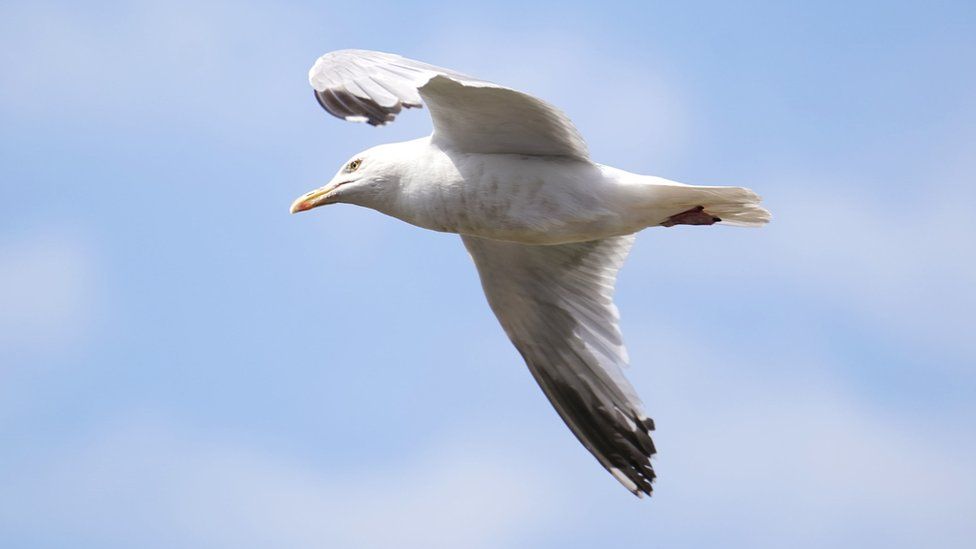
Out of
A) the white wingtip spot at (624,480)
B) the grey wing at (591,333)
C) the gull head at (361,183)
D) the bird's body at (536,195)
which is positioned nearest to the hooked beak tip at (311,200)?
the gull head at (361,183)

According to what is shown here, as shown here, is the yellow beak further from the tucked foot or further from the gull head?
the tucked foot

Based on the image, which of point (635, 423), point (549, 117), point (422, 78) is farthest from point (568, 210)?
point (635, 423)

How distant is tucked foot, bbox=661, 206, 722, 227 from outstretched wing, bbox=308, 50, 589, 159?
62 cm

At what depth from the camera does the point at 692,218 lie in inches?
367

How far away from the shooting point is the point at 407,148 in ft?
30.8

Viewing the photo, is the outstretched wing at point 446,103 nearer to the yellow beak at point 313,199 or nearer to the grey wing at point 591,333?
the yellow beak at point 313,199

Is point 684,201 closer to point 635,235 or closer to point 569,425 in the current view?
point 635,235

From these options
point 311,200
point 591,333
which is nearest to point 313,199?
Answer: point 311,200

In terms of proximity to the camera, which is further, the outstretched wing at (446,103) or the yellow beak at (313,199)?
the yellow beak at (313,199)

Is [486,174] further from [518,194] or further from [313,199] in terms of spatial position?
[313,199]

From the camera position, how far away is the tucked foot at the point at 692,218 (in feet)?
30.4

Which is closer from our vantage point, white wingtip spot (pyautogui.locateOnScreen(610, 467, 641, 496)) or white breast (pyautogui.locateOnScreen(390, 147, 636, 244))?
white breast (pyautogui.locateOnScreen(390, 147, 636, 244))

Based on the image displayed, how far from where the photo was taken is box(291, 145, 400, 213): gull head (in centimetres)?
939

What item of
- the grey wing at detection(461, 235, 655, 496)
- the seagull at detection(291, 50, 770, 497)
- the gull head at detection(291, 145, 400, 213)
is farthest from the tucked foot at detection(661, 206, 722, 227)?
the gull head at detection(291, 145, 400, 213)
